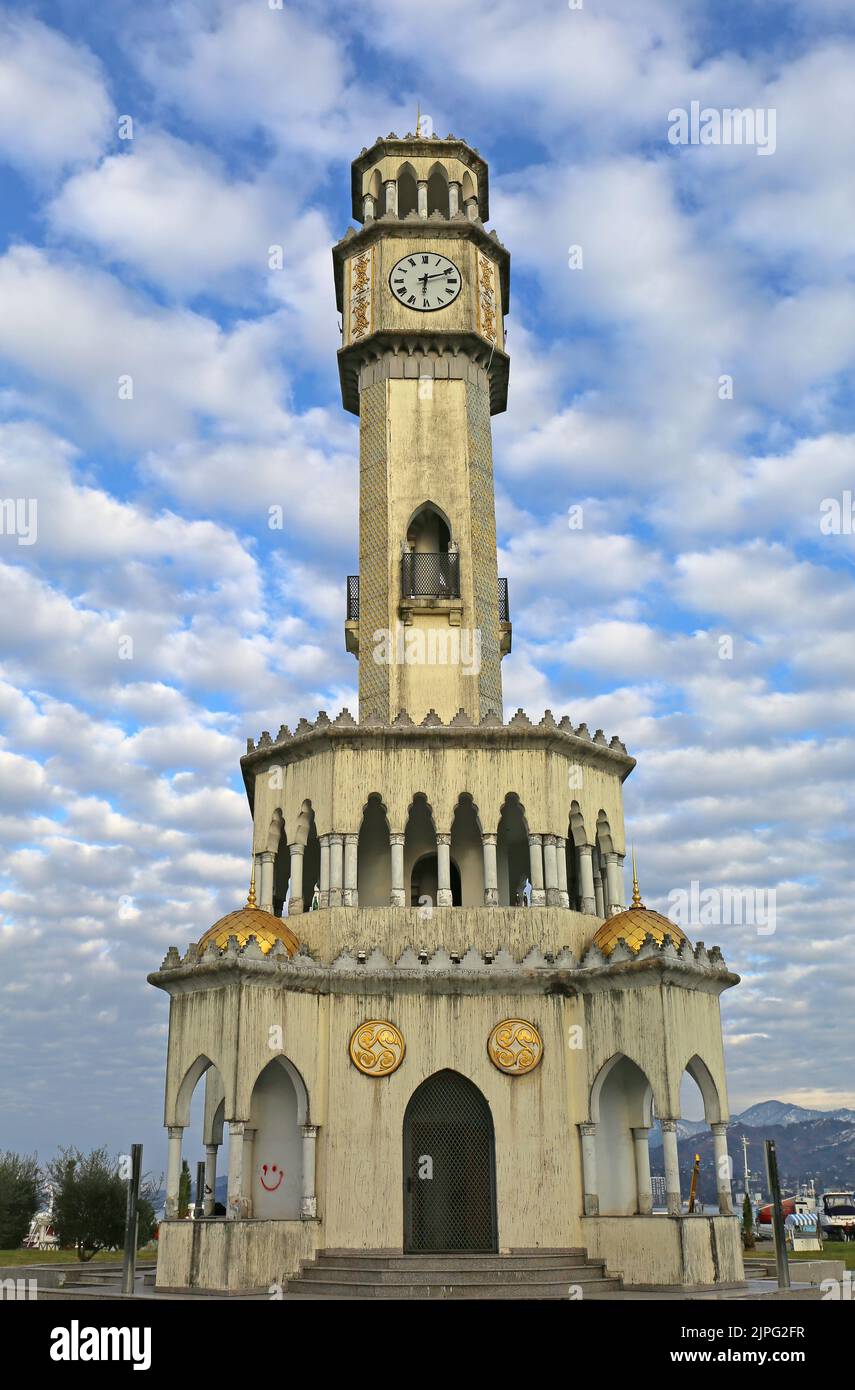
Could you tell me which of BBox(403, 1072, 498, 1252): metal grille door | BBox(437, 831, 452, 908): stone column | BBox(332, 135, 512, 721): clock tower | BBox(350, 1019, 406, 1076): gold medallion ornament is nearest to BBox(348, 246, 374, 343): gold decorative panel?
BBox(332, 135, 512, 721): clock tower

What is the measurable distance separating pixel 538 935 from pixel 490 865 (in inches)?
82.0

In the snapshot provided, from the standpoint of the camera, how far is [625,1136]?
28750 mm

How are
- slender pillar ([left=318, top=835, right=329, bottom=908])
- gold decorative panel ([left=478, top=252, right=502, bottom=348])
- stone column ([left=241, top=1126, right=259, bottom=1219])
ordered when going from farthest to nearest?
gold decorative panel ([left=478, top=252, right=502, bottom=348]), slender pillar ([left=318, top=835, right=329, bottom=908]), stone column ([left=241, top=1126, right=259, bottom=1219])

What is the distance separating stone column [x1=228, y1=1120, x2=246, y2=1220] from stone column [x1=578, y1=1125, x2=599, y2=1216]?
7.55 m

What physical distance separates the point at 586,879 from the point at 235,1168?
1129 cm

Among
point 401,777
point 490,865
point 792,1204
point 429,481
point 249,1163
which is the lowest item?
point 792,1204

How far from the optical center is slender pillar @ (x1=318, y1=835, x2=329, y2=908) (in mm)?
30016

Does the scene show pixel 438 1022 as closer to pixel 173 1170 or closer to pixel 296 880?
pixel 296 880

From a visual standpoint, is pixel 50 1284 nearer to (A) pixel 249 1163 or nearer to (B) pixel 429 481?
(A) pixel 249 1163

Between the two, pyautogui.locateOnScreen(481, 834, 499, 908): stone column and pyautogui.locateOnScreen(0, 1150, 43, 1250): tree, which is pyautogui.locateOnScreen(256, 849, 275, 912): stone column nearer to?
pyautogui.locateOnScreen(481, 834, 499, 908): stone column

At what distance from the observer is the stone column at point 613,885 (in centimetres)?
A: 3259

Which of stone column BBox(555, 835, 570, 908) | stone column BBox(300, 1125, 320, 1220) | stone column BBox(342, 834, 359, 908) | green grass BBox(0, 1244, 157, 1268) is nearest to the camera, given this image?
stone column BBox(300, 1125, 320, 1220)

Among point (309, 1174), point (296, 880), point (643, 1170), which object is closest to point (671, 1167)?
point (643, 1170)
